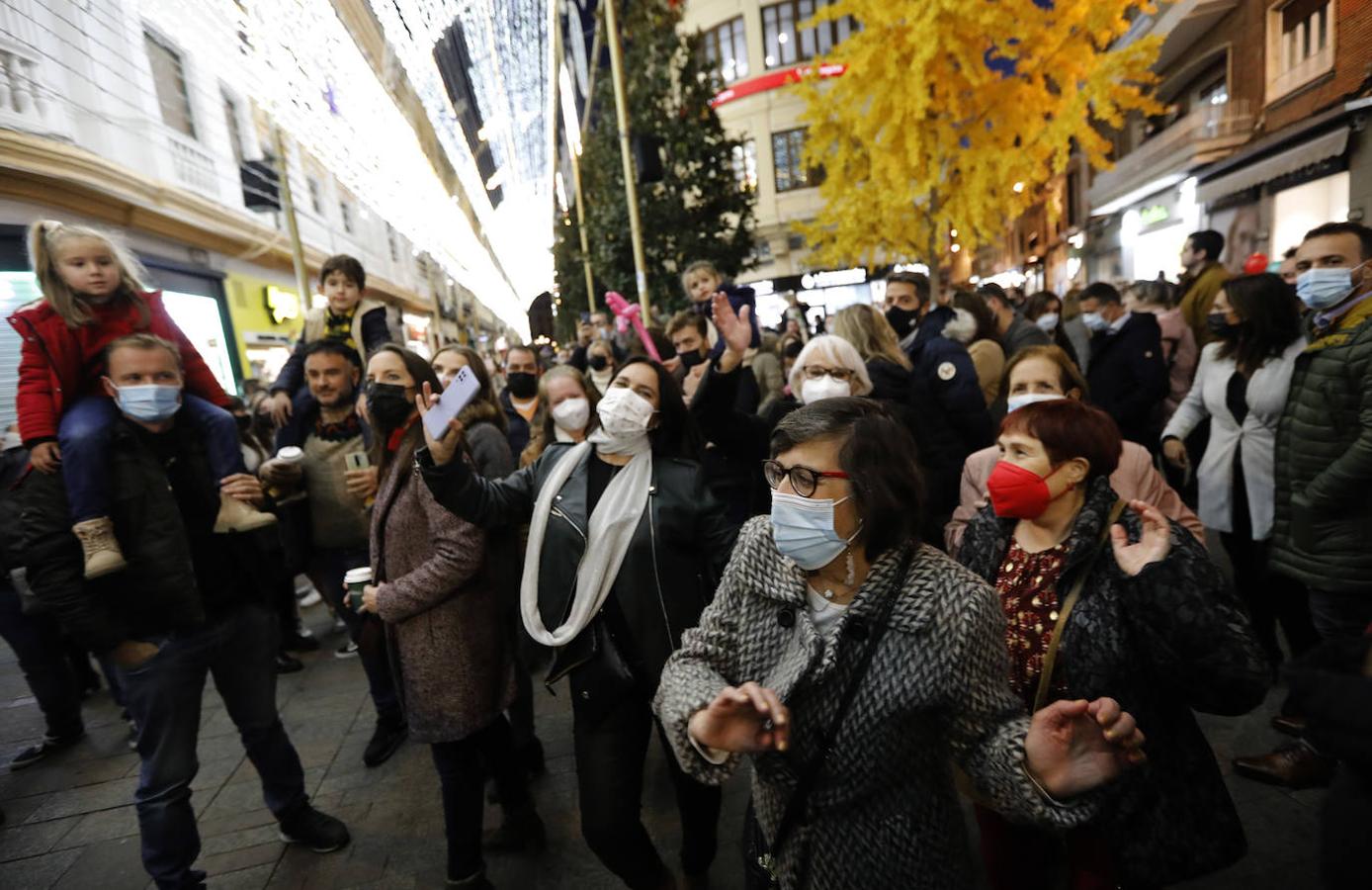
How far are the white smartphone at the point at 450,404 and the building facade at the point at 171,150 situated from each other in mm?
1812

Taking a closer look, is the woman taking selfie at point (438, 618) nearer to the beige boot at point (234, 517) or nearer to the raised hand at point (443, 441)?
the raised hand at point (443, 441)

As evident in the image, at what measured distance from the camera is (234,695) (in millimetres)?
2734

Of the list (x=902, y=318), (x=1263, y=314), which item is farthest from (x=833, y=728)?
(x=902, y=318)

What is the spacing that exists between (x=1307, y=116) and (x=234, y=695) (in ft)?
63.9

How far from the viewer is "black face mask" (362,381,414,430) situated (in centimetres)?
256

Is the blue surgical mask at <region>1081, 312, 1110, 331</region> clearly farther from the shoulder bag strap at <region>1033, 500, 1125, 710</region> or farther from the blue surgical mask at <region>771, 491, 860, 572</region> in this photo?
the blue surgical mask at <region>771, 491, 860, 572</region>

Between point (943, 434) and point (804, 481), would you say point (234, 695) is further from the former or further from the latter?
point (943, 434)

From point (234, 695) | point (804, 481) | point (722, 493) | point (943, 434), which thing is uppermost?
point (804, 481)

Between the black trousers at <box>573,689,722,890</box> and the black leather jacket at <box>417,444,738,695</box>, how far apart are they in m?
0.13

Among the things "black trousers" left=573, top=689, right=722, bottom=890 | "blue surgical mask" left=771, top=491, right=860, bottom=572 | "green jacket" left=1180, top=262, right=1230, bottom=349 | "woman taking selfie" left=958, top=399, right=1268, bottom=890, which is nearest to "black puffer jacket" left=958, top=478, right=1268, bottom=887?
"woman taking selfie" left=958, top=399, right=1268, bottom=890

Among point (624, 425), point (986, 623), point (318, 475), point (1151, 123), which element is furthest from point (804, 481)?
point (1151, 123)

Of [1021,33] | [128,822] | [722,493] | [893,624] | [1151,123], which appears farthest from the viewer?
[1151,123]

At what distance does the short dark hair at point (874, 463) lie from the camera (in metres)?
1.45

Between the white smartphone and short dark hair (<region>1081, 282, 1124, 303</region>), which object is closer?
the white smartphone
